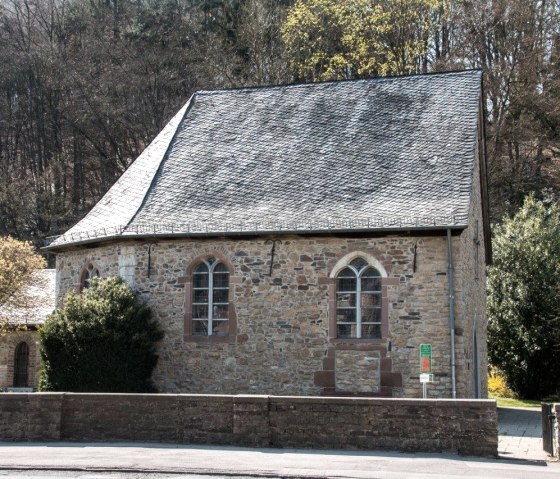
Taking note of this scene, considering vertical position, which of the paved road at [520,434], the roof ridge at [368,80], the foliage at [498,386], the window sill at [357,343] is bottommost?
the paved road at [520,434]

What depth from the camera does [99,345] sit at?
58.6 ft

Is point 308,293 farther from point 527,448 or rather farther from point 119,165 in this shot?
point 119,165

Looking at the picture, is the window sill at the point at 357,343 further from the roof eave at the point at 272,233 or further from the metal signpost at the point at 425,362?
the roof eave at the point at 272,233

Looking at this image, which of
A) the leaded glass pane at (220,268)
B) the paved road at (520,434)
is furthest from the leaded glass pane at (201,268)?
the paved road at (520,434)

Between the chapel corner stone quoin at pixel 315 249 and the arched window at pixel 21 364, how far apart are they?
23.4 ft

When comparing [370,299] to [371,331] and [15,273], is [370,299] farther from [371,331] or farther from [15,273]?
[15,273]

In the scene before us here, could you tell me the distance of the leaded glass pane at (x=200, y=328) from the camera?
19.1m

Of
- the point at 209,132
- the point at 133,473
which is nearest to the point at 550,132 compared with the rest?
the point at 209,132

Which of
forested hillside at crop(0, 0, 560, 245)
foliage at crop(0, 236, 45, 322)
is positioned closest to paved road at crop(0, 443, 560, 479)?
foliage at crop(0, 236, 45, 322)

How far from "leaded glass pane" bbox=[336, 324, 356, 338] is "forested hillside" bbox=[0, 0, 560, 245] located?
19.6 m

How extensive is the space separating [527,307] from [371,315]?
12.7 meters

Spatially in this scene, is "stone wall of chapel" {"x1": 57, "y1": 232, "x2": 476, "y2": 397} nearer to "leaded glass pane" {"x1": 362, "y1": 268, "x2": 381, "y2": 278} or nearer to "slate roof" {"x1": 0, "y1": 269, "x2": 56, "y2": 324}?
"leaded glass pane" {"x1": 362, "y1": 268, "x2": 381, "y2": 278}

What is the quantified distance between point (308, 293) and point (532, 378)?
13368mm

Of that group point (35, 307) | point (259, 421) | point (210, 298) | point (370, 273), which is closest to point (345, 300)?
point (370, 273)
